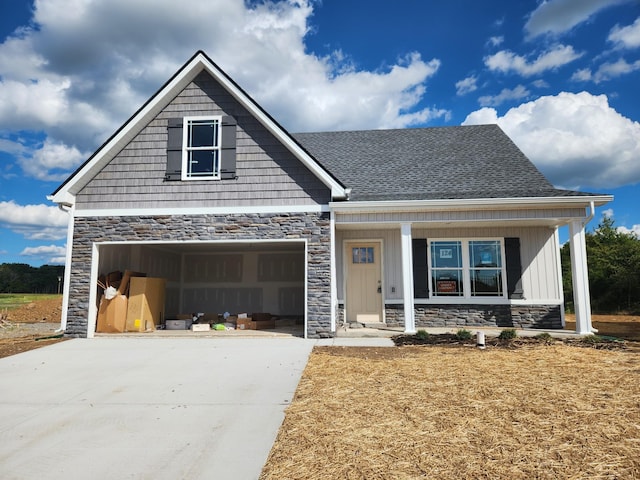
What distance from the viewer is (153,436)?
3.51 metres

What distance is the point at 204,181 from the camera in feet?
30.8

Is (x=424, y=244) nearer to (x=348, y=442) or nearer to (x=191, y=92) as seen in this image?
(x=191, y=92)

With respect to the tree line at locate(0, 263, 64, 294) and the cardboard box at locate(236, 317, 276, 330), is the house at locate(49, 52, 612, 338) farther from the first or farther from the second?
the tree line at locate(0, 263, 64, 294)

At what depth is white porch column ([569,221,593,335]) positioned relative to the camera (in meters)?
8.84

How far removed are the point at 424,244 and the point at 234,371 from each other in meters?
6.57

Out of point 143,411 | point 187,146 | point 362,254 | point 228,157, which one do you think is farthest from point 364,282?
point 143,411

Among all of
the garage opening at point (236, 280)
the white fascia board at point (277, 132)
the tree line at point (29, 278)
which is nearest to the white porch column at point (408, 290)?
the white fascia board at point (277, 132)

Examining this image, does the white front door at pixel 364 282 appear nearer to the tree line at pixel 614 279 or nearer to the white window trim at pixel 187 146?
the white window trim at pixel 187 146

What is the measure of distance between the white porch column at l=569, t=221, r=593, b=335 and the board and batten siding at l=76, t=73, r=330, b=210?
18.7 ft

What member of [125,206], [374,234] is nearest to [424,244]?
[374,234]

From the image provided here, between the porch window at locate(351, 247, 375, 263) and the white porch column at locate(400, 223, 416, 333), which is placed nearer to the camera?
the white porch column at locate(400, 223, 416, 333)

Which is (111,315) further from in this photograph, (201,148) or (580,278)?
(580,278)

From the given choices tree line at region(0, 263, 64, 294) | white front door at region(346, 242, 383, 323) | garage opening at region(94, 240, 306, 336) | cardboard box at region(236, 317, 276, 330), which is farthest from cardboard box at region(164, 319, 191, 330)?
tree line at region(0, 263, 64, 294)

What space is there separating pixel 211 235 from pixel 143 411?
5440 millimetres
